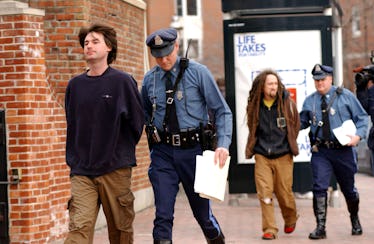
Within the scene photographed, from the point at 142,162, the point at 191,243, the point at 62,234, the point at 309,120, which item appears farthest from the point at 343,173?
the point at 142,162

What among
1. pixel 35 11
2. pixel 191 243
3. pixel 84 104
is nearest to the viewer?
pixel 84 104

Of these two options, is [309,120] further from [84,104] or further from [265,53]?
[84,104]

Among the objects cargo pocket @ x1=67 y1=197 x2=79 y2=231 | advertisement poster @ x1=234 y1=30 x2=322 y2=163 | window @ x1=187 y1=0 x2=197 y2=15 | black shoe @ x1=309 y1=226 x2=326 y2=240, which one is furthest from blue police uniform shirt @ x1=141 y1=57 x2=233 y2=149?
window @ x1=187 y1=0 x2=197 y2=15

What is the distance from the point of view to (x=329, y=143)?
424 inches

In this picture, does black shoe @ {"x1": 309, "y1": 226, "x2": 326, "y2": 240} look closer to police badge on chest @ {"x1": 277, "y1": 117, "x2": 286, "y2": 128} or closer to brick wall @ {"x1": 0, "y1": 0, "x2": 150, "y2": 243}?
police badge on chest @ {"x1": 277, "y1": 117, "x2": 286, "y2": 128}

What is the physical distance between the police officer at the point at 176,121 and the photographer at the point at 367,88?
10.2 feet

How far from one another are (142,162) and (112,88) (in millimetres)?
6762

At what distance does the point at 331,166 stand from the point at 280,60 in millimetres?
3575

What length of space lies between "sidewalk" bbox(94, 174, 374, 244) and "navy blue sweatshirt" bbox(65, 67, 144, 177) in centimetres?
345

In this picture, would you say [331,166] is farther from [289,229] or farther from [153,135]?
[153,135]

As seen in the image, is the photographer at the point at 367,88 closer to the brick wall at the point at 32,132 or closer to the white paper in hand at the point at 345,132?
the white paper in hand at the point at 345,132

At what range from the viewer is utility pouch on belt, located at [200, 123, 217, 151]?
7859mm

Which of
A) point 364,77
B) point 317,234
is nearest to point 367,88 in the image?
point 364,77

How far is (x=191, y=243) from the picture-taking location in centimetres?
1048
